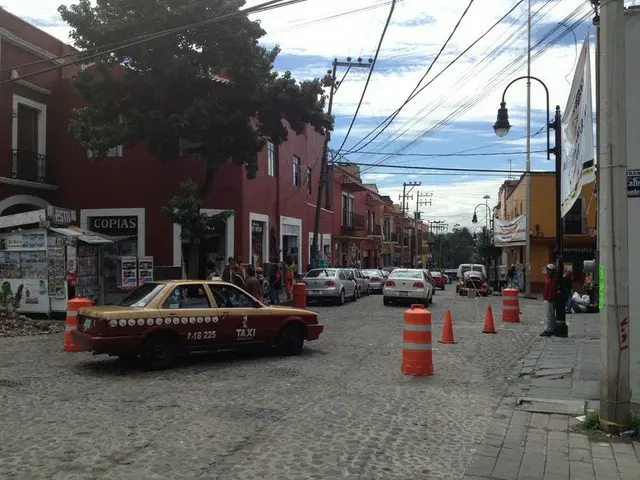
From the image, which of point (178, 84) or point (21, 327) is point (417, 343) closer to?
point (21, 327)

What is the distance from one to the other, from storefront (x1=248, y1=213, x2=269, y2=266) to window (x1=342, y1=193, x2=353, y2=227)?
60.3 feet

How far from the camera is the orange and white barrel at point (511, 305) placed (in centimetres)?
1739

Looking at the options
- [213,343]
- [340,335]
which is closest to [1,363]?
[213,343]

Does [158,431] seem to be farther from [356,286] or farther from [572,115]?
[356,286]

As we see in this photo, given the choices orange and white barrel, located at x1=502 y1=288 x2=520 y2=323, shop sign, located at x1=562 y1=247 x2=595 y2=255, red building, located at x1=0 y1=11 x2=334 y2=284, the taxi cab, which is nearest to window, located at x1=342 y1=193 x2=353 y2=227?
shop sign, located at x1=562 y1=247 x2=595 y2=255

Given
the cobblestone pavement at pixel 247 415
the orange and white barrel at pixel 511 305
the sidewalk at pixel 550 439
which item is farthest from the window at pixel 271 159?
the sidewalk at pixel 550 439

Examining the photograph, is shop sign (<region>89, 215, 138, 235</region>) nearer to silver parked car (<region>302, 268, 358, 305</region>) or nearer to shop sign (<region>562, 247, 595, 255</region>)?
silver parked car (<region>302, 268, 358, 305</region>)

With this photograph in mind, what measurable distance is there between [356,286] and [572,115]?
55.3 feet

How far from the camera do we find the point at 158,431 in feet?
19.7

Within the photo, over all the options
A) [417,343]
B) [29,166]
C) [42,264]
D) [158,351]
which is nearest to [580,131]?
[417,343]

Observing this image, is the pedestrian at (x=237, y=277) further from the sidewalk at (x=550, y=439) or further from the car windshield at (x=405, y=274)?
the car windshield at (x=405, y=274)

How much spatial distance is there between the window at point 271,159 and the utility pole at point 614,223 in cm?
2029

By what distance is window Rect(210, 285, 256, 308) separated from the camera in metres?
10.0

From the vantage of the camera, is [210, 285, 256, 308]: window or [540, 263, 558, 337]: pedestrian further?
[540, 263, 558, 337]: pedestrian
